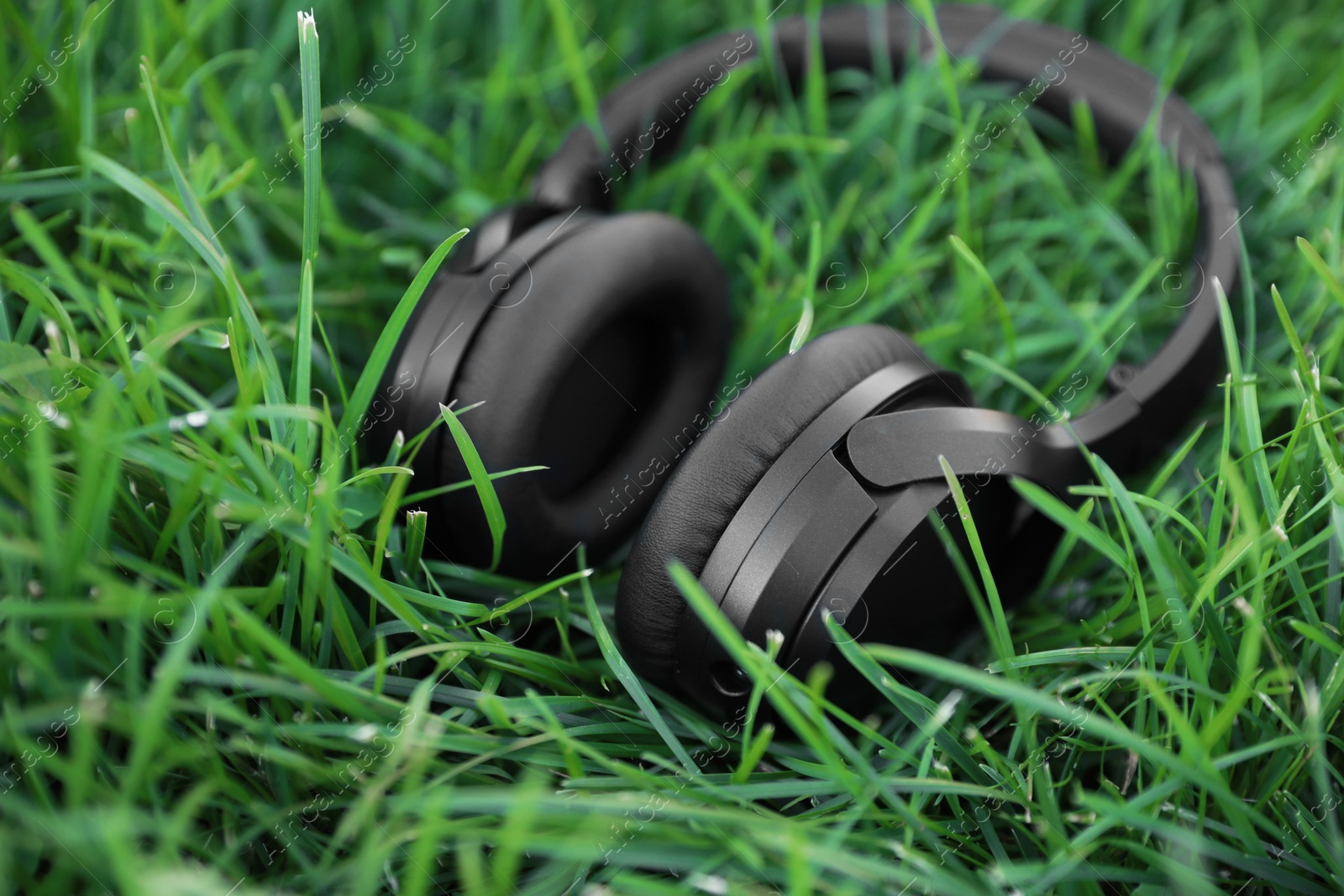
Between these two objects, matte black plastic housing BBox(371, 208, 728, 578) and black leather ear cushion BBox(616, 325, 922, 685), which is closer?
black leather ear cushion BBox(616, 325, 922, 685)

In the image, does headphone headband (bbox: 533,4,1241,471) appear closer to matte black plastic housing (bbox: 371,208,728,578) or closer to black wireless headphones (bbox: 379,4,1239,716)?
black wireless headphones (bbox: 379,4,1239,716)

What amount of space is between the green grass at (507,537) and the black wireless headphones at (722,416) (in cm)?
8

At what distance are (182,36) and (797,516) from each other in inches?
59.9

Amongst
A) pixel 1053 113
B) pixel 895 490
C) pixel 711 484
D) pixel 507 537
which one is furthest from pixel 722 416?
pixel 1053 113

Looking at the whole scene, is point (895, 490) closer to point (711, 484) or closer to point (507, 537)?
point (711, 484)

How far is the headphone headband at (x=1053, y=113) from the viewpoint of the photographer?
1.47 metres

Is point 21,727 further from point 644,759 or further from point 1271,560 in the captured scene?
point 1271,560

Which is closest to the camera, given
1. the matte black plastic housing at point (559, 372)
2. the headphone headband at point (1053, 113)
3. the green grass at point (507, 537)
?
the green grass at point (507, 537)

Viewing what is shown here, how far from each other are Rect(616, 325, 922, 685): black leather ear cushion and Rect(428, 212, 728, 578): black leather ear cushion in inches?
10.2

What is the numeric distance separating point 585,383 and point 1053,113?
1179mm

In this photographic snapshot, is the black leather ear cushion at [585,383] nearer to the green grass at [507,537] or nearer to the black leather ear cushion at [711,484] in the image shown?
the green grass at [507,537]

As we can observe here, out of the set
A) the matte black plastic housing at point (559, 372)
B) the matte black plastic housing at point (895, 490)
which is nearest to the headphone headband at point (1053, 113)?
the matte black plastic housing at point (895, 490)

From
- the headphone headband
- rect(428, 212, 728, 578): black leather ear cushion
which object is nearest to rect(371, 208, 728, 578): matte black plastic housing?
rect(428, 212, 728, 578): black leather ear cushion

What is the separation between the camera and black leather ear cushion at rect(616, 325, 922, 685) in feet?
3.90
